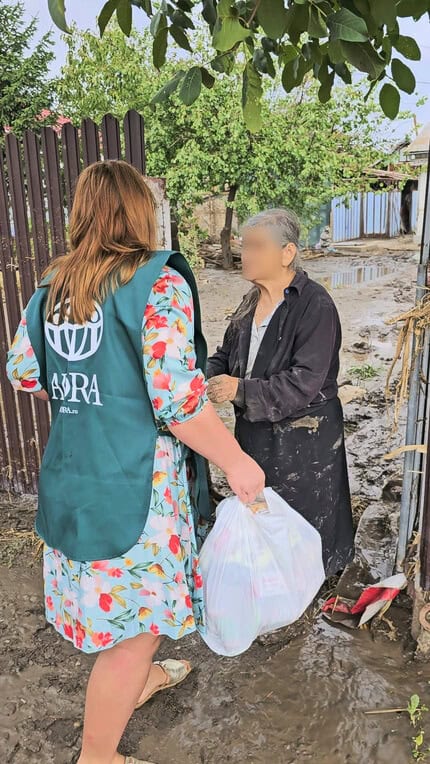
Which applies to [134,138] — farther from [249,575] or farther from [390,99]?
[249,575]

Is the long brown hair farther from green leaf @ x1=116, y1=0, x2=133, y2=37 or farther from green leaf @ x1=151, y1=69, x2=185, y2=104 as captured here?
green leaf @ x1=116, y1=0, x2=133, y2=37

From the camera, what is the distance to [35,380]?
193 cm

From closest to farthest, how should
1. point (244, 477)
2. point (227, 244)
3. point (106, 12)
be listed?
point (244, 477), point (106, 12), point (227, 244)

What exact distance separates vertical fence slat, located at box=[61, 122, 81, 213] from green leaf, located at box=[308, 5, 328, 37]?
82.0 inches

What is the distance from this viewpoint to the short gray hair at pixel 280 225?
261 cm

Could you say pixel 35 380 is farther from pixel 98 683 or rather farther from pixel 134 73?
pixel 134 73

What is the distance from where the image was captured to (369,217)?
26.1 metres

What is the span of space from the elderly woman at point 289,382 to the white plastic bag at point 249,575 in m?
0.50

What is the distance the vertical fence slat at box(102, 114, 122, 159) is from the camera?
3.29 m

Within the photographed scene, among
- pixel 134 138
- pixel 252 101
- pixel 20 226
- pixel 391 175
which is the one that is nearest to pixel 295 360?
pixel 252 101

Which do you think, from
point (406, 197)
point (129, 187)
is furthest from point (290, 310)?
point (406, 197)

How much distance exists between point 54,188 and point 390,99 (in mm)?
2052

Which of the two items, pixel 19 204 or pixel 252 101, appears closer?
pixel 252 101

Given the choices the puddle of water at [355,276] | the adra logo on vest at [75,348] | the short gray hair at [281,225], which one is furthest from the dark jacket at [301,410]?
the puddle of water at [355,276]
